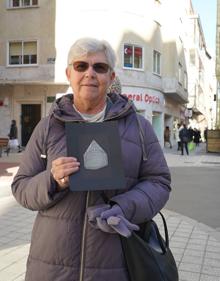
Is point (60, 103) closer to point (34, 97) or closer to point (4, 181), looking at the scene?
point (4, 181)

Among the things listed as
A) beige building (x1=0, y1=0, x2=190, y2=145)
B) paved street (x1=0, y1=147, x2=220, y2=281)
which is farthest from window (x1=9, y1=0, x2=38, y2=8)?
paved street (x1=0, y1=147, x2=220, y2=281)

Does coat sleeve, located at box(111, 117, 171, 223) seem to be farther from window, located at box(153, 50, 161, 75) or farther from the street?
window, located at box(153, 50, 161, 75)

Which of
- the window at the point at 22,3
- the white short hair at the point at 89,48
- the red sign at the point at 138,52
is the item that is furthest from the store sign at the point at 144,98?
the white short hair at the point at 89,48

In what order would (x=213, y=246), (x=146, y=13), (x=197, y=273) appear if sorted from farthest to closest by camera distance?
(x=146, y=13) → (x=213, y=246) → (x=197, y=273)

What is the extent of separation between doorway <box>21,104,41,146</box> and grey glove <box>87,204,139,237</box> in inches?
1046

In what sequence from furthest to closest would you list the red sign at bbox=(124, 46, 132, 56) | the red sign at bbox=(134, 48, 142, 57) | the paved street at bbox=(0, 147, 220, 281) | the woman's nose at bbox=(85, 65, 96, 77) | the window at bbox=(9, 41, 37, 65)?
the red sign at bbox=(134, 48, 142, 57) < the red sign at bbox=(124, 46, 132, 56) < the window at bbox=(9, 41, 37, 65) < the paved street at bbox=(0, 147, 220, 281) < the woman's nose at bbox=(85, 65, 96, 77)

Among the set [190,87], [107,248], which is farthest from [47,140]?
[190,87]

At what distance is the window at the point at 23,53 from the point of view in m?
28.2

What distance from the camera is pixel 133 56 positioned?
95.2 feet

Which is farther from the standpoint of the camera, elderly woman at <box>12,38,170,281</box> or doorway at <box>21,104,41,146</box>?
doorway at <box>21,104,41,146</box>

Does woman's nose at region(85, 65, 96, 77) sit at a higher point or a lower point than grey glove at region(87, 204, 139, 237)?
higher

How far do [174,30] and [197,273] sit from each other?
3126 cm

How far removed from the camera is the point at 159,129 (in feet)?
108

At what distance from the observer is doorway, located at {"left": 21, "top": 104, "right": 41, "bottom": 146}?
28.3 meters
